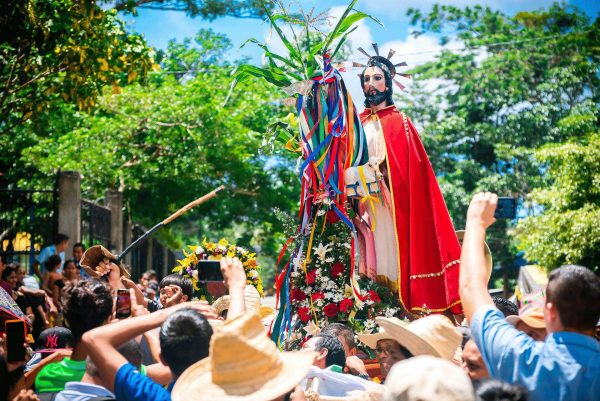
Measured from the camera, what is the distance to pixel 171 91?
64.7 feet

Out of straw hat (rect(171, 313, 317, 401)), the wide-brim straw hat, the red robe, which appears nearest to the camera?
straw hat (rect(171, 313, 317, 401))

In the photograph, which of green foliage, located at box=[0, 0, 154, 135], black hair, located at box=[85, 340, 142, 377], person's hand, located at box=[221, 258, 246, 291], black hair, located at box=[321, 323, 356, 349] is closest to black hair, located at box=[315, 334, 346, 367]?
black hair, located at box=[321, 323, 356, 349]

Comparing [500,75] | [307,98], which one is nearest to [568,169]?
[500,75]

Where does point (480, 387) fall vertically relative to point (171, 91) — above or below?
below

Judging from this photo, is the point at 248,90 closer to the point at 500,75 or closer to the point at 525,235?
the point at 525,235

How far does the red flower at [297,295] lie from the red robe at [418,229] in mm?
860

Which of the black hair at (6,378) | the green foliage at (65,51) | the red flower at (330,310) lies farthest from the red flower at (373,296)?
the green foliage at (65,51)

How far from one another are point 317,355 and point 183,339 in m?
0.56

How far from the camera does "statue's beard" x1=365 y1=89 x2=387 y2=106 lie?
7902 millimetres

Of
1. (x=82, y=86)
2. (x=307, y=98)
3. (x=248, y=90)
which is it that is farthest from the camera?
(x=248, y=90)

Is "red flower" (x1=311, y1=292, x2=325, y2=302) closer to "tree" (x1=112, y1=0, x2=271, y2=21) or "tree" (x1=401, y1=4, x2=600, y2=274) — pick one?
"tree" (x1=112, y1=0, x2=271, y2=21)

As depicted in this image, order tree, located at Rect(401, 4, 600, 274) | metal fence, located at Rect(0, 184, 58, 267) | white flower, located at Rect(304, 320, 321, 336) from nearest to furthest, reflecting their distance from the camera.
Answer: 1. white flower, located at Rect(304, 320, 321, 336)
2. metal fence, located at Rect(0, 184, 58, 267)
3. tree, located at Rect(401, 4, 600, 274)

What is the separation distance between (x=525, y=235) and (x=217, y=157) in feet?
33.8

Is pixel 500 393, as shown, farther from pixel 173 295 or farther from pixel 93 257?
pixel 93 257
